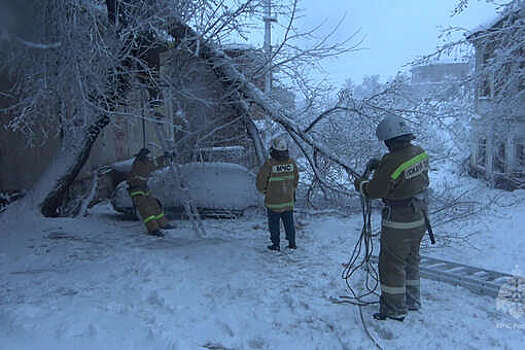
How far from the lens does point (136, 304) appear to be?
3918 millimetres

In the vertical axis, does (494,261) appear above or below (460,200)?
below

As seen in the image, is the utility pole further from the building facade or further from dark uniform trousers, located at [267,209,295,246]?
the building facade

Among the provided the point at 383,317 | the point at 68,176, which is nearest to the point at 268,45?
the point at 68,176

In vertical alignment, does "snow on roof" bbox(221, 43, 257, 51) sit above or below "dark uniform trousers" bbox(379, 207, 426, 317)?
above

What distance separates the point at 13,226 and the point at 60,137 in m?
2.51

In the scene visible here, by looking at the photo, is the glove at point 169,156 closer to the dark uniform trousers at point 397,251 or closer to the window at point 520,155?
the dark uniform trousers at point 397,251

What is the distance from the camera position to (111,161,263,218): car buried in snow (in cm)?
795

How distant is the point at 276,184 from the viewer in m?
5.71

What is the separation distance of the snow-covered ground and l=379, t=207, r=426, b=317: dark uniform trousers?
20cm

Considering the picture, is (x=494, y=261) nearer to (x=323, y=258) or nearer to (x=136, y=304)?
(x=323, y=258)

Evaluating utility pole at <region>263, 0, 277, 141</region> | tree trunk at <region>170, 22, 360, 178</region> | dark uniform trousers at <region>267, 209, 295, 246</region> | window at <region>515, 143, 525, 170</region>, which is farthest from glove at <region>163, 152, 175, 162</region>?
window at <region>515, 143, 525, 170</region>

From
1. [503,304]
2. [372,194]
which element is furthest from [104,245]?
[503,304]

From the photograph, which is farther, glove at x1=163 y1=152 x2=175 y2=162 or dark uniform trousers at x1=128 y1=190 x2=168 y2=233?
dark uniform trousers at x1=128 y1=190 x2=168 y2=233

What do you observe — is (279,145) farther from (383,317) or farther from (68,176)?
(68,176)
